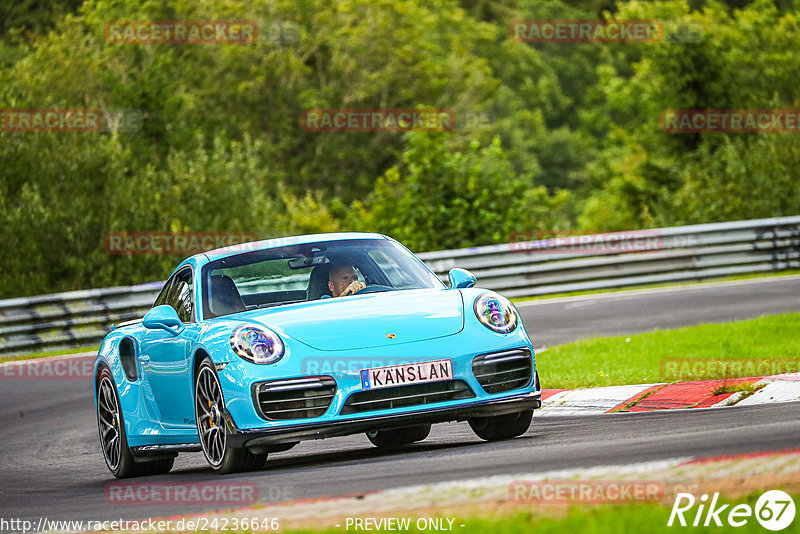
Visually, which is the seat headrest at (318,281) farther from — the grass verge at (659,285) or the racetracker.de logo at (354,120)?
the racetracker.de logo at (354,120)

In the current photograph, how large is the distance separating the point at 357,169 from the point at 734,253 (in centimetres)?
3554

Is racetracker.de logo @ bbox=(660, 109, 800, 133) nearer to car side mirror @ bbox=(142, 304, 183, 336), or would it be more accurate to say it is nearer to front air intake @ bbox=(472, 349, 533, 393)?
front air intake @ bbox=(472, 349, 533, 393)

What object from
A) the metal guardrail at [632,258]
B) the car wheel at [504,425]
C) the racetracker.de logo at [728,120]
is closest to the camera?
the car wheel at [504,425]

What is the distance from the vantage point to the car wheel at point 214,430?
7704 millimetres

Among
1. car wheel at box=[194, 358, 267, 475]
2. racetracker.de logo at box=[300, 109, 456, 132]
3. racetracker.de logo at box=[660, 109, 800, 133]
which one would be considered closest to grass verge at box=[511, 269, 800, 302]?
Result: racetracker.de logo at box=[660, 109, 800, 133]

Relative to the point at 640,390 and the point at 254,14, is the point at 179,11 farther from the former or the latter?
the point at 640,390

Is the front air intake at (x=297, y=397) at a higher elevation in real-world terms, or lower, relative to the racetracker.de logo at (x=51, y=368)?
higher

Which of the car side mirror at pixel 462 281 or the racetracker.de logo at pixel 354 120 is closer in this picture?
the car side mirror at pixel 462 281

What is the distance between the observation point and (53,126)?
86.6 feet

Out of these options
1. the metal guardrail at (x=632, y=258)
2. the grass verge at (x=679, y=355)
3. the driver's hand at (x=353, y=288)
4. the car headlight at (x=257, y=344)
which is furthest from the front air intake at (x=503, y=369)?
the metal guardrail at (x=632, y=258)

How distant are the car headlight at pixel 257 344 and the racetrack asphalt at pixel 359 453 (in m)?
0.66

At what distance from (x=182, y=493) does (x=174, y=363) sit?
136 cm

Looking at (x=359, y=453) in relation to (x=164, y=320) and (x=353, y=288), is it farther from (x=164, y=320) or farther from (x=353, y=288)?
(x=164, y=320)

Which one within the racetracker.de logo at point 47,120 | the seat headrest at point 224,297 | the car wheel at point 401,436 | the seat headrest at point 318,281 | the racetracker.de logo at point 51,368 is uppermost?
the seat headrest at point 318,281
